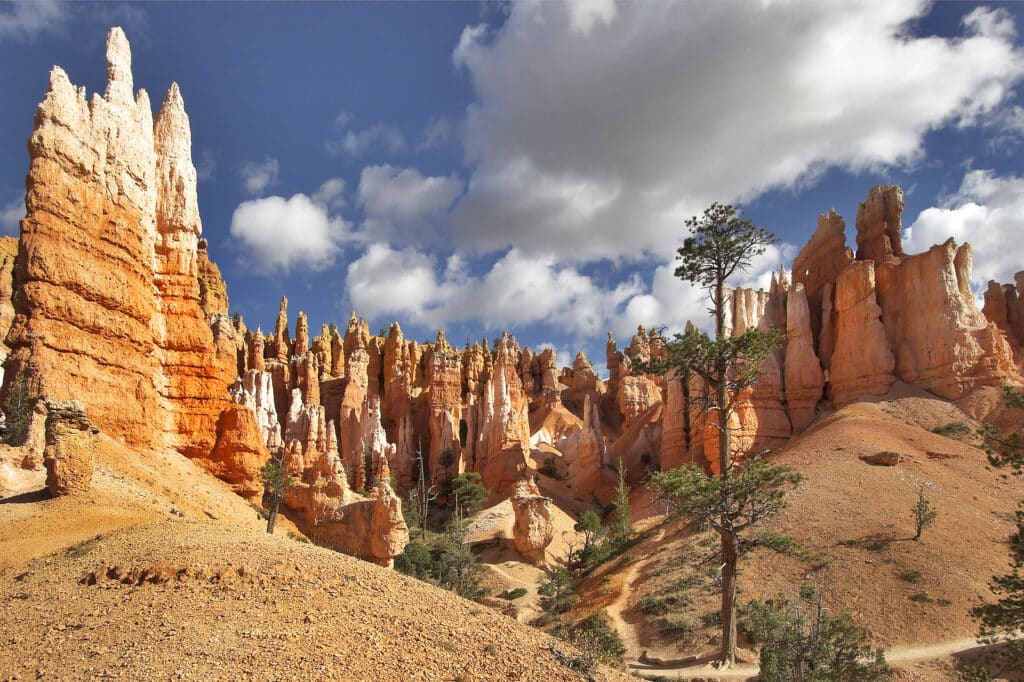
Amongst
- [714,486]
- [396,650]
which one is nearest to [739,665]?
[714,486]

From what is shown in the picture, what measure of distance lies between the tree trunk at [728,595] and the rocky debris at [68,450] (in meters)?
19.4

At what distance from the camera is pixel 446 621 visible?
12.1 m

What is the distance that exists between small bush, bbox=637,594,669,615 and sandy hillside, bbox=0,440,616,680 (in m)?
15.9

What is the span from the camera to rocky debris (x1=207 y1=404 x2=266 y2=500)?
29.8 metres

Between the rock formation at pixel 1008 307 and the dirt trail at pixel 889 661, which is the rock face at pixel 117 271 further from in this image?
the rock formation at pixel 1008 307

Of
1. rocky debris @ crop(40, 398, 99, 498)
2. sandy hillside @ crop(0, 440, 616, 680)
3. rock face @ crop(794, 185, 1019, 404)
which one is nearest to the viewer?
sandy hillside @ crop(0, 440, 616, 680)

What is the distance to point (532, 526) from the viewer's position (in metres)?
40.2

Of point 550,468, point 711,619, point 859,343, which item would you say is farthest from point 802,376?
point 711,619

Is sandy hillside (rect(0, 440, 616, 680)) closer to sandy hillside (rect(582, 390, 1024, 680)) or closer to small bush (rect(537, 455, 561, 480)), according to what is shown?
sandy hillside (rect(582, 390, 1024, 680))

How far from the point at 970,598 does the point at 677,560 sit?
1192 centimetres

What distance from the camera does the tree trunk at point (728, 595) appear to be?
19344 millimetres

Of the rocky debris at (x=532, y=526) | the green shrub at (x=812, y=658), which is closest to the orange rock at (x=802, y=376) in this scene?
the rocky debris at (x=532, y=526)

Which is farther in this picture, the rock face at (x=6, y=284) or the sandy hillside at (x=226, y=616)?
the rock face at (x=6, y=284)

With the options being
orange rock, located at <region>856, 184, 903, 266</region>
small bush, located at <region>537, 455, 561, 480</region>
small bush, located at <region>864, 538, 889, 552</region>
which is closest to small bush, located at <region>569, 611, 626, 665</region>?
small bush, located at <region>864, 538, 889, 552</region>
